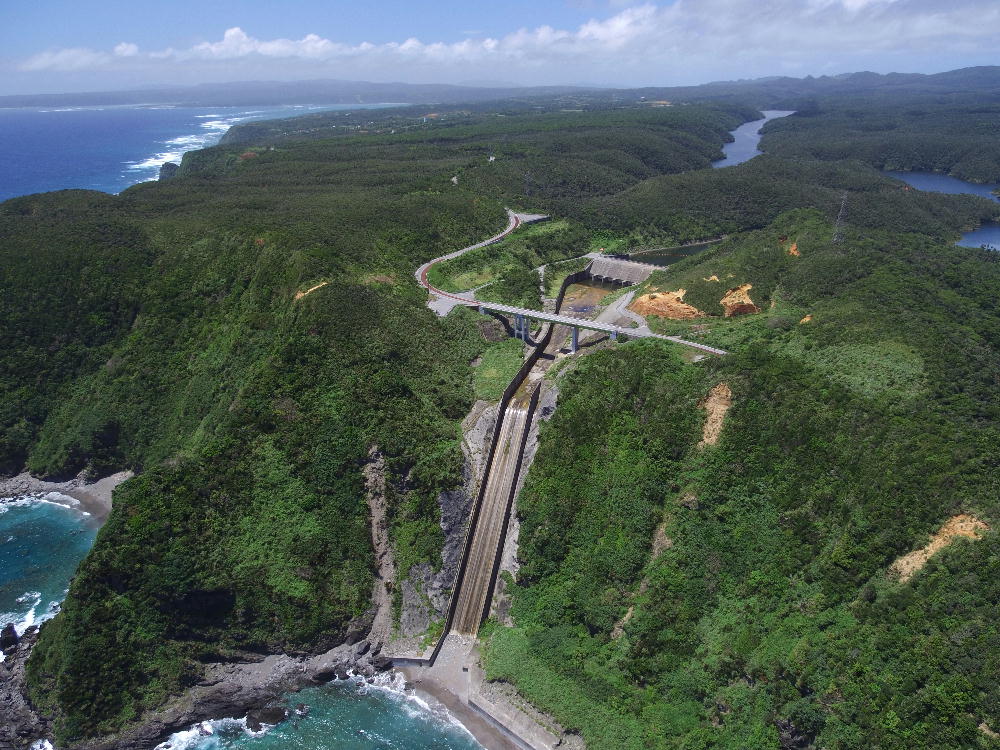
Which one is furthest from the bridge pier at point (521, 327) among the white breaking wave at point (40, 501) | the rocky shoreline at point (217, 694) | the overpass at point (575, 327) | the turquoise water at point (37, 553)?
the white breaking wave at point (40, 501)

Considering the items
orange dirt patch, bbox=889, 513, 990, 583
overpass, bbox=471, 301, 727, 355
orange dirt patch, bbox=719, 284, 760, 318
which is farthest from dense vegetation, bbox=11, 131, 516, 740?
orange dirt patch, bbox=889, 513, 990, 583

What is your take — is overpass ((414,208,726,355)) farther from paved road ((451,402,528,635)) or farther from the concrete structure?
paved road ((451,402,528,635))

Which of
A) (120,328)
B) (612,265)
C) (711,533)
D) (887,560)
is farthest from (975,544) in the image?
(120,328)

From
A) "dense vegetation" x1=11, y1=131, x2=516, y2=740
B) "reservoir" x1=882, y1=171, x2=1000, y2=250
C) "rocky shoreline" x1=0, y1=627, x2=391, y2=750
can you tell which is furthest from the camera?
"reservoir" x1=882, y1=171, x2=1000, y2=250

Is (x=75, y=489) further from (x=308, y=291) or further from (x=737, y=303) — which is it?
(x=737, y=303)

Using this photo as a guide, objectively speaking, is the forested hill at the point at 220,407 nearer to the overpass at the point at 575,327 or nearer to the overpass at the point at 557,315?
the overpass at the point at 557,315

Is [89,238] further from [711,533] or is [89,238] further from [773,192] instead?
[773,192]

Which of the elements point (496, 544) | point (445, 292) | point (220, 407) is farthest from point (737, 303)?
point (220, 407)
